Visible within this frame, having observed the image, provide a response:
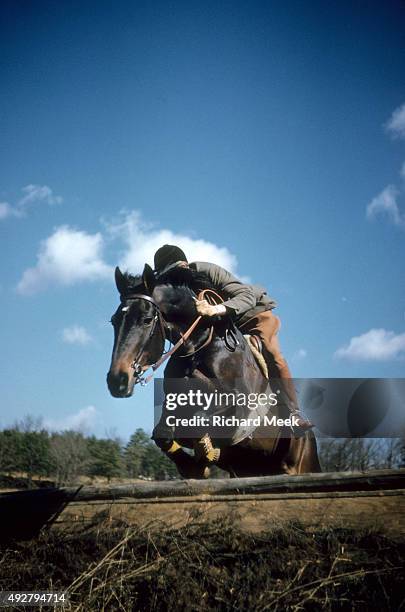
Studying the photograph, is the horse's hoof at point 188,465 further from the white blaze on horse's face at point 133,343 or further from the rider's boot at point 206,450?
the white blaze on horse's face at point 133,343

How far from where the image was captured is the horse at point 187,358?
4094 millimetres

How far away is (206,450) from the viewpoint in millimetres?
3947

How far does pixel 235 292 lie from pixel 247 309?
29 centimetres

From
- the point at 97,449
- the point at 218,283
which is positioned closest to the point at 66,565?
the point at 218,283

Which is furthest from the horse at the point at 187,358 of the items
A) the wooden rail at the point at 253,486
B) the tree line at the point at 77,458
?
the tree line at the point at 77,458

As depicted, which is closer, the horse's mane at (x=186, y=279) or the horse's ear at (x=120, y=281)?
the horse's ear at (x=120, y=281)

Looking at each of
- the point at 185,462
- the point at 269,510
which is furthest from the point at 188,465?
the point at 269,510

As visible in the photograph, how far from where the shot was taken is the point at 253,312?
18.3ft

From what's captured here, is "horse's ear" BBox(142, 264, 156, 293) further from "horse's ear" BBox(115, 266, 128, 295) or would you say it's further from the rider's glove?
the rider's glove

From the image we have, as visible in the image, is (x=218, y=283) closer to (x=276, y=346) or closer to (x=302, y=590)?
(x=276, y=346)

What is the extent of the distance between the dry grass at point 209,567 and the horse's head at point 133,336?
1.25 metres

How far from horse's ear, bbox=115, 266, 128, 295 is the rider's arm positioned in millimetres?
981

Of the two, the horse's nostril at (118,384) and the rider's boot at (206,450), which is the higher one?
the horse's nostril at (118,384)

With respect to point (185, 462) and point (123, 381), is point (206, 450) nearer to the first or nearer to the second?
point (185, 462)
